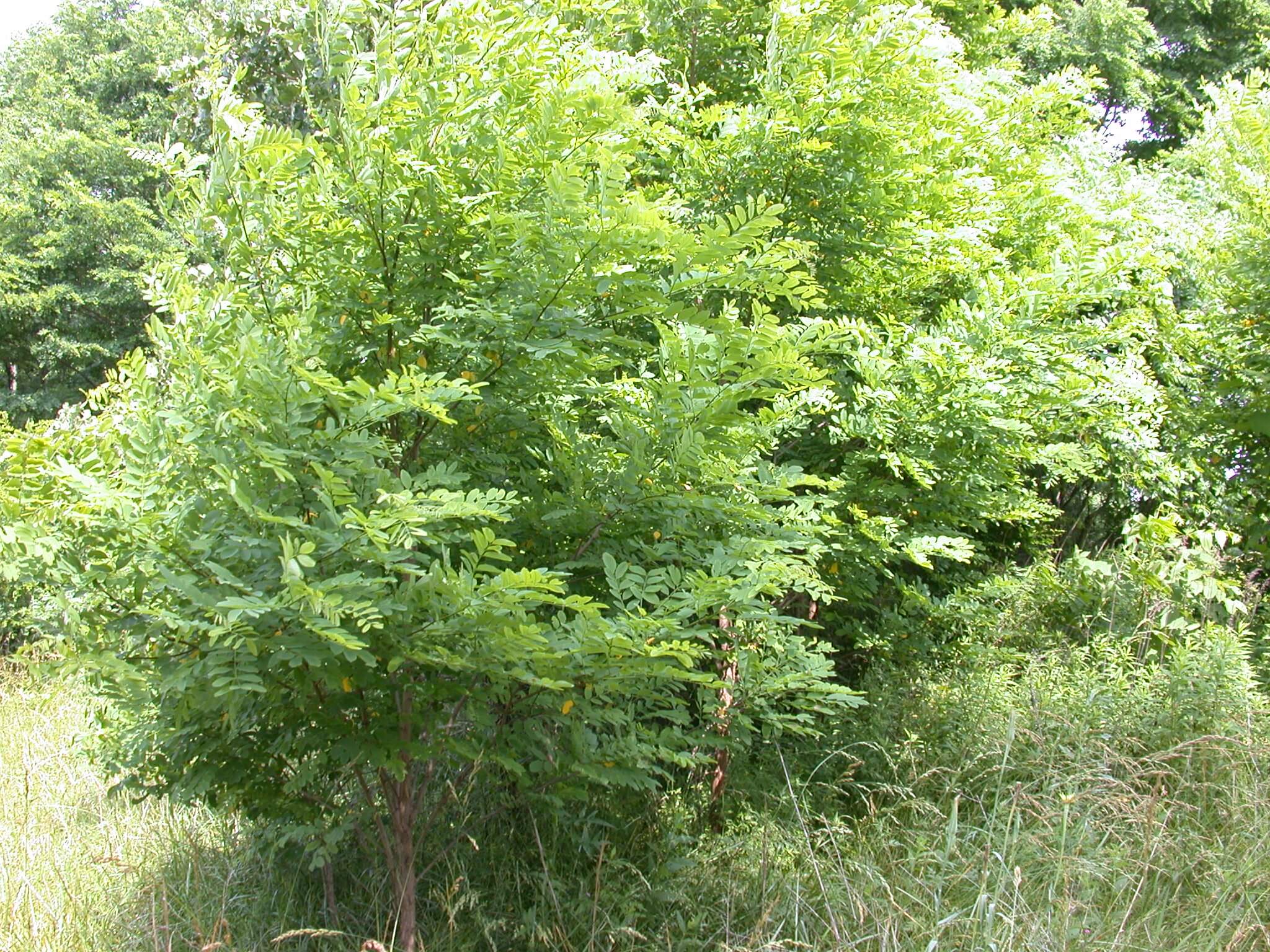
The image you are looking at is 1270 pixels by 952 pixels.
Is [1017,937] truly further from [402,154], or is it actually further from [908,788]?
[402,154]

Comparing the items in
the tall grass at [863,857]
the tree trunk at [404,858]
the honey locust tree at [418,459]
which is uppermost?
the honey locust tree at [418,459]

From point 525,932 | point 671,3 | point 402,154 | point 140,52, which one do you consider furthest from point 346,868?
point 140,52

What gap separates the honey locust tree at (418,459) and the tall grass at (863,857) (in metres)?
0.49

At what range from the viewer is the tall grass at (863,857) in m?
3.35

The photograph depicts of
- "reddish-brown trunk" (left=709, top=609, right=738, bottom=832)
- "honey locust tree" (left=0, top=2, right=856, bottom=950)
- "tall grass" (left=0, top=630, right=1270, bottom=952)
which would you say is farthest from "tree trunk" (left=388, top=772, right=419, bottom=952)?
"reddish-brown trunk" (left=709, top=609, right=738, bottom=832)

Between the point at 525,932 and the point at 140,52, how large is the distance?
19081 mm

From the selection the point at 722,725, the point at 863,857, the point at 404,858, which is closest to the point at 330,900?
the point at 404,858

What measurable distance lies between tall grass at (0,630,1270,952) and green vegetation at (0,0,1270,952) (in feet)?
0.09

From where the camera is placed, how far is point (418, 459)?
Result: 9.79 feet

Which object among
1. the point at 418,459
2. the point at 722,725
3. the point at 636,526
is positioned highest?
the point at 418,459

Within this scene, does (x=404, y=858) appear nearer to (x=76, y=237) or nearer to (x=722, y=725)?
(x=722, y=725)

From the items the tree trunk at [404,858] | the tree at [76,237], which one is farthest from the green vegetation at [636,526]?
the tree at [76,237]

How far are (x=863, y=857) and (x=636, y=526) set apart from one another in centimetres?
178

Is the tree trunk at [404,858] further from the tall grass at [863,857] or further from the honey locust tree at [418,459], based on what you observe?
the tall grass at [863,857]
